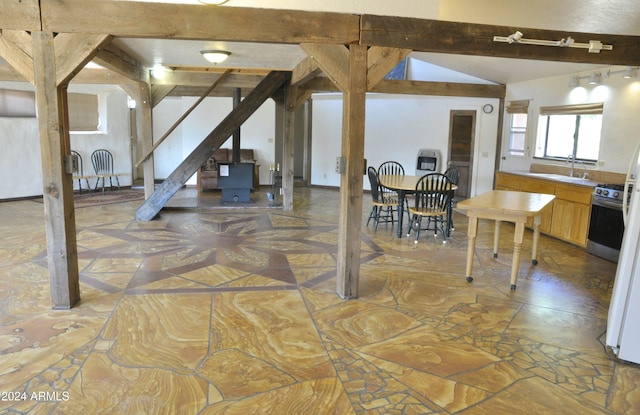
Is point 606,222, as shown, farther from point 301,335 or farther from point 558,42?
point 301,335

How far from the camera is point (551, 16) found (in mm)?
5066

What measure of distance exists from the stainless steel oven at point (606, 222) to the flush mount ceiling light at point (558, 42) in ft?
6.14

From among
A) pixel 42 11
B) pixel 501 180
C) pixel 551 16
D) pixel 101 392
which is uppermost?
pixel 551 16

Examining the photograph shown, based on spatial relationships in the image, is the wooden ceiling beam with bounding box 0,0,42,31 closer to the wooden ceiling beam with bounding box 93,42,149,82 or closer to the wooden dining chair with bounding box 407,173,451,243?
the wooden ceiling beam with bounding box 93,42,149,82

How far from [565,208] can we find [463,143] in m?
3.70

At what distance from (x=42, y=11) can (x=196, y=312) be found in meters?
2.50

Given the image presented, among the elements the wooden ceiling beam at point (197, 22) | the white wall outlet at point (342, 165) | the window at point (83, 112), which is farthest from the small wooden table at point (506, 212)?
the window at point (83, 112)

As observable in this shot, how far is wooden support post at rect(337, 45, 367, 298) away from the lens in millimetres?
3557

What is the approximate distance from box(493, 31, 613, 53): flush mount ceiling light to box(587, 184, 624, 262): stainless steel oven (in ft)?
6.14

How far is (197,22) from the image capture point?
129 inches

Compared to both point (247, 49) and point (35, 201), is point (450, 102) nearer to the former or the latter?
point (247, 49)

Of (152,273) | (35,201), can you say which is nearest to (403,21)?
(152,273)

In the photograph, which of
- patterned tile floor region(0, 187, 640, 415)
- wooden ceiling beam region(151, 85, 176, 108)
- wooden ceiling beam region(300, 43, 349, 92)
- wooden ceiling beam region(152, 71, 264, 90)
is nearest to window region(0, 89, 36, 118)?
wooden ceiling beam region(151, 85, 176, 108)

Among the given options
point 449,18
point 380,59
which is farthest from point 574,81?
point 380,59
